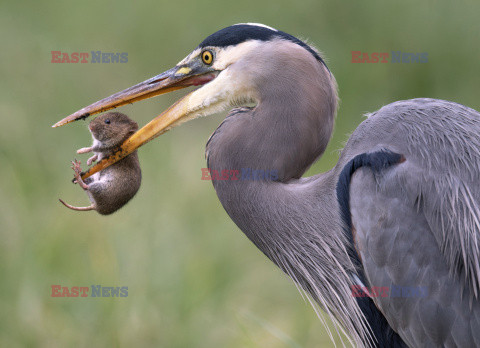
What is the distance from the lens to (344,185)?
220 centimetres

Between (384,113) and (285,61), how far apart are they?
1.14 ft

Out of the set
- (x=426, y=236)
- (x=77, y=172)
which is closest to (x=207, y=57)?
(x=77, y=172)

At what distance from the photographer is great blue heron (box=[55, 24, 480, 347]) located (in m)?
2.12

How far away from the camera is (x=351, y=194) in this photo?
2.18m

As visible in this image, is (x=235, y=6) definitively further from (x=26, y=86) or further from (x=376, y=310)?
(x=376, y=310)

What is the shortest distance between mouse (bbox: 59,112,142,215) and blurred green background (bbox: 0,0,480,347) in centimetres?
90
